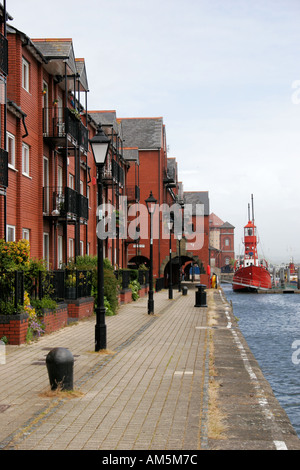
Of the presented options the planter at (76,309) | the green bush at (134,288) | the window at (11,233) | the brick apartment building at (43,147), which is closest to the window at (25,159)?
the brick apartment building at (43,147)

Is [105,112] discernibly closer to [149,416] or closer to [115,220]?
[115,220]

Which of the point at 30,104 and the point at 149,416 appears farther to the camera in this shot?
the point at 30,104

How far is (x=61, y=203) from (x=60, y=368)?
1515cm

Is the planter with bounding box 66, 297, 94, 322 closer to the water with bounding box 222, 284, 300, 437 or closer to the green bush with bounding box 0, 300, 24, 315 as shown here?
the green bush with bounding box 0, 300, 24, 315

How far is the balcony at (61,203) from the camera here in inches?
883

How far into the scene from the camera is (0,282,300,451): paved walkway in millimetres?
6180

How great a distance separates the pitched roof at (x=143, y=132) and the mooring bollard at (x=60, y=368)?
148ft

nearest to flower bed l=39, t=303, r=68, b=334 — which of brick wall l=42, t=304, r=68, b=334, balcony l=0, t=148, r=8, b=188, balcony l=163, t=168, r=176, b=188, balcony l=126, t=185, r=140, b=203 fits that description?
brick wall l=42, t=304, r=68, b=334

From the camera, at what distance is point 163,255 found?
53000 millimetres

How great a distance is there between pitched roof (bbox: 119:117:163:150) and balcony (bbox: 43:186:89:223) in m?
29.8

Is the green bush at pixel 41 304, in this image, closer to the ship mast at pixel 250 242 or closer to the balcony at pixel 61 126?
the balcony at pixel 61 126

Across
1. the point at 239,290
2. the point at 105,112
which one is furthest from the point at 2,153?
the point at 239,290
